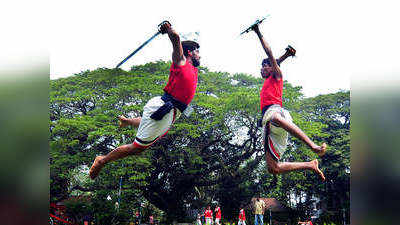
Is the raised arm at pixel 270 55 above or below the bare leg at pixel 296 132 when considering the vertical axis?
above

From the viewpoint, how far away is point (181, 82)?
425 cm

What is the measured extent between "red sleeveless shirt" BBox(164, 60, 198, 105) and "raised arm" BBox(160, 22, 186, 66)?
0.07m

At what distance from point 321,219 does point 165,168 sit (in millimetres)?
6113

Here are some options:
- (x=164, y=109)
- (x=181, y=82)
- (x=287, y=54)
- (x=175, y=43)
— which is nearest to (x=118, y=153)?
(x=164, y=109)

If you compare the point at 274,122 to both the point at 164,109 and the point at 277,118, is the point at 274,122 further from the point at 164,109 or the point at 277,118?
the point at 164,109

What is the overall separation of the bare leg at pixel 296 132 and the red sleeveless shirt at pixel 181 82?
1244 millimetres

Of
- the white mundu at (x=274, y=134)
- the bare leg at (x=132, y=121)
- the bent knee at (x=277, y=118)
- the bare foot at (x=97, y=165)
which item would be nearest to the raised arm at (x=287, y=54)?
the white mundu at (x=274, y=134)

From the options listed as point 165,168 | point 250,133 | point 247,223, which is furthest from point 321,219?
point 165,168

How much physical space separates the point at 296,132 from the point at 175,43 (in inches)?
77.0

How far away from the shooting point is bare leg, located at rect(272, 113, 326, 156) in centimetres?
415

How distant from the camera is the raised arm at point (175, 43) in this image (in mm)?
3922

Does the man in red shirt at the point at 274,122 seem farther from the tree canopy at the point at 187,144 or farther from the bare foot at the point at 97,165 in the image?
the tree canopy at the point at 187,144
